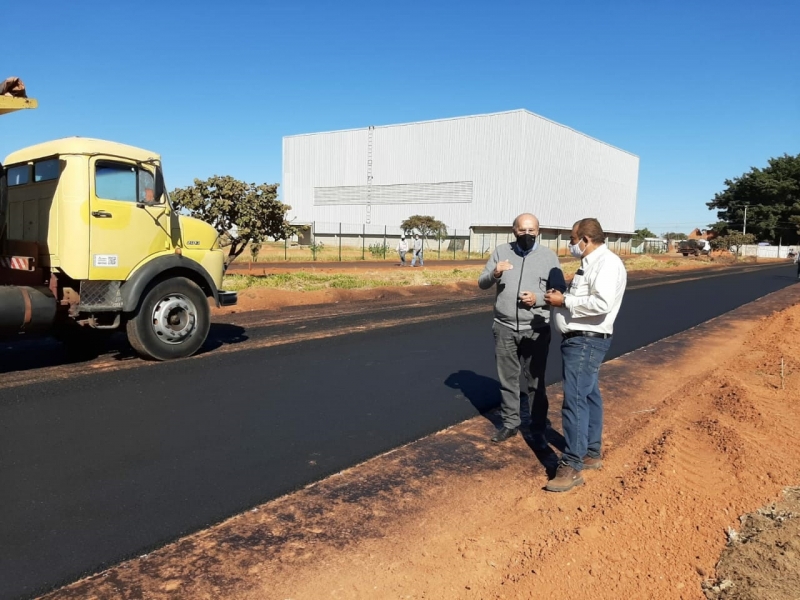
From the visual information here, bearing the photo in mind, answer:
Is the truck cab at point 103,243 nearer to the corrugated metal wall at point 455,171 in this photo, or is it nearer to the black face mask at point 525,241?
the black face mask at point 525,241

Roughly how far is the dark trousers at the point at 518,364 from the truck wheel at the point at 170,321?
4876 millimetres

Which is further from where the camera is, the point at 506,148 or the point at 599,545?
the point at 506,148

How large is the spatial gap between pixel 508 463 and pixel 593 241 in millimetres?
1871

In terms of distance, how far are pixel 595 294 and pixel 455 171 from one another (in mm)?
62010

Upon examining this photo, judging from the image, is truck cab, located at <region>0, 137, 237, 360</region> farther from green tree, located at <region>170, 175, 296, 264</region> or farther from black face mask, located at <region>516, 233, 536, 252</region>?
green tree, located at <region>170, 175, 296, 264</region>

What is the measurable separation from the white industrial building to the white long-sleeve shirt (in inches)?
2118

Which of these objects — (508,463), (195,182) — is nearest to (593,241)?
(508,463)

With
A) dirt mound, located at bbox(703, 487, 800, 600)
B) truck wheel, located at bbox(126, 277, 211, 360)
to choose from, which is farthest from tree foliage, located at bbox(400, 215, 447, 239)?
dirt mound, located at bbox(703, 487, 800, 600)

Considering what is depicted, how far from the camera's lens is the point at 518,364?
16.5ft

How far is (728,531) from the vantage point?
3.49 meters

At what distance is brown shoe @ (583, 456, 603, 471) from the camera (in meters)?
4.57

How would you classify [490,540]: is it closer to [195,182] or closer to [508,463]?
[508,463]

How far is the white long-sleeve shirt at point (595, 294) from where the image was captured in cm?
404

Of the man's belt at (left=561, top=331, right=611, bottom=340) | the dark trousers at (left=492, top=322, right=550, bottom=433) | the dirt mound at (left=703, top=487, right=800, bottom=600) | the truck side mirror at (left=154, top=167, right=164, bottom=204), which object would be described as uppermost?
the truck side mirror at (left=154, top=167, right=164, bottom=204)
